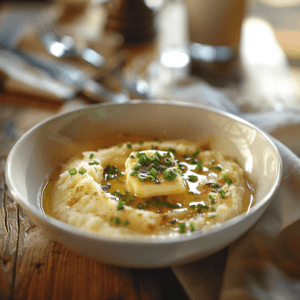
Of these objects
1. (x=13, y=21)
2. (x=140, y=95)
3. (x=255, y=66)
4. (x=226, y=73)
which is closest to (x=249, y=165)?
(x=140, y=95)

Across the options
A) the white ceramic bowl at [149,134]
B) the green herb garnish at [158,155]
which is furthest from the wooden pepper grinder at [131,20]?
the green herb garnish at [158,155]

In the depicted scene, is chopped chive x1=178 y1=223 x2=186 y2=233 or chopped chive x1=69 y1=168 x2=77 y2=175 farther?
chopped chive x1=69 y1=168 x2=77 y2=175

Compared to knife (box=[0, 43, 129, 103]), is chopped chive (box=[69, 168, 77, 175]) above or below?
above

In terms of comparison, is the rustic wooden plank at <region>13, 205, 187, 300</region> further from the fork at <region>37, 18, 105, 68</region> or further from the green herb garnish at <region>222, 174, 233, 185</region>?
the fork at <region>37, 18, 105, 68</region>

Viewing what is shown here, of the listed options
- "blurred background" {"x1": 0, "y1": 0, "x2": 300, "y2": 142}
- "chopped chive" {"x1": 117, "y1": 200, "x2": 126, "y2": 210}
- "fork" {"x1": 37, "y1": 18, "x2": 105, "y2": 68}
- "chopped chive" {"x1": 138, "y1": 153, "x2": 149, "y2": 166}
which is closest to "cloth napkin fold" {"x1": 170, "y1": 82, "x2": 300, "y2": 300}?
"chopped chive" {"x1": 117, "y1": 200, "x2": 126, "y2": 210}

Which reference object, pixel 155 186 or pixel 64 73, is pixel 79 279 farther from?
pixel 64 73

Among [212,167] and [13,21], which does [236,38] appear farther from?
[13,21]

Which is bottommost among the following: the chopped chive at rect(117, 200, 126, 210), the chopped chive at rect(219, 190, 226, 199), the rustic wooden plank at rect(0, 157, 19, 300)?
the rustic wooden plank at rect(0, 157, 19, 300)

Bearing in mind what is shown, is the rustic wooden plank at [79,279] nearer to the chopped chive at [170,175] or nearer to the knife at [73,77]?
the chopped chive at [170,175]
